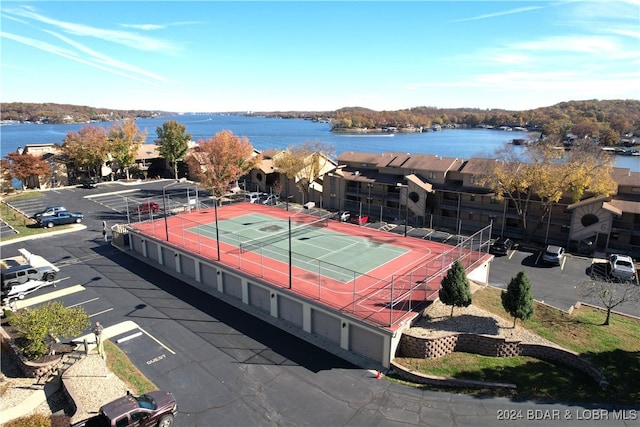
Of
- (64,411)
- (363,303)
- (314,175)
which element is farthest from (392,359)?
(314,175)

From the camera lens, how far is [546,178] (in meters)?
39.4

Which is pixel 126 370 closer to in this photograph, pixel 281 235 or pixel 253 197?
pixel 281 235

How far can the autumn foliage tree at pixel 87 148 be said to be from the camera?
224ft

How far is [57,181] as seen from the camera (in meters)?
71.2

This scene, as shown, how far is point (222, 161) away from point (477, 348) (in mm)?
45830

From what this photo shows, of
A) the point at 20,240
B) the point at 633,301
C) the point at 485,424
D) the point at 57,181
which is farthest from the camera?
the point at 57,181

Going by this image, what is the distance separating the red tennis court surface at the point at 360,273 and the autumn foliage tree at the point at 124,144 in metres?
36.2

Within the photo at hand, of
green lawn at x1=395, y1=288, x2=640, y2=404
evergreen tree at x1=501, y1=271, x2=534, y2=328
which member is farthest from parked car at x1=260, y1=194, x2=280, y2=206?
evergreen tree at x1=501, y1=271, x2=534, y2=328

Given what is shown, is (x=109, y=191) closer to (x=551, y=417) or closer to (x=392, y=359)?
(x=392, y=359)

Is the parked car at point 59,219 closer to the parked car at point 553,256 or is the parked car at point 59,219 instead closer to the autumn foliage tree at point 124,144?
the autumn foliage tree at point 124,144

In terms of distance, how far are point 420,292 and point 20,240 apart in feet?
133

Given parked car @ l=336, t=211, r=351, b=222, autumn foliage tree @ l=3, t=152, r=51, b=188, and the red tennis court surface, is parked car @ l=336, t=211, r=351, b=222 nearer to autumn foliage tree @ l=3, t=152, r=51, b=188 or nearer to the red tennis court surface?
the red tennis court surface

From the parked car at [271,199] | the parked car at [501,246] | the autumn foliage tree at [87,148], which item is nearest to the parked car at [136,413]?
the parked car at [501,246]

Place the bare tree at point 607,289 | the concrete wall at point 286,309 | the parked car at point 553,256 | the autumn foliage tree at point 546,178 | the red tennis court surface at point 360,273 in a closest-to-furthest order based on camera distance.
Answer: the concrete wall at point 286,309, the red tennis court surface at point 360,273, the bare tree at point 607,289, the parked car at point 553,256, the autumn foliage tree at point 546,178
